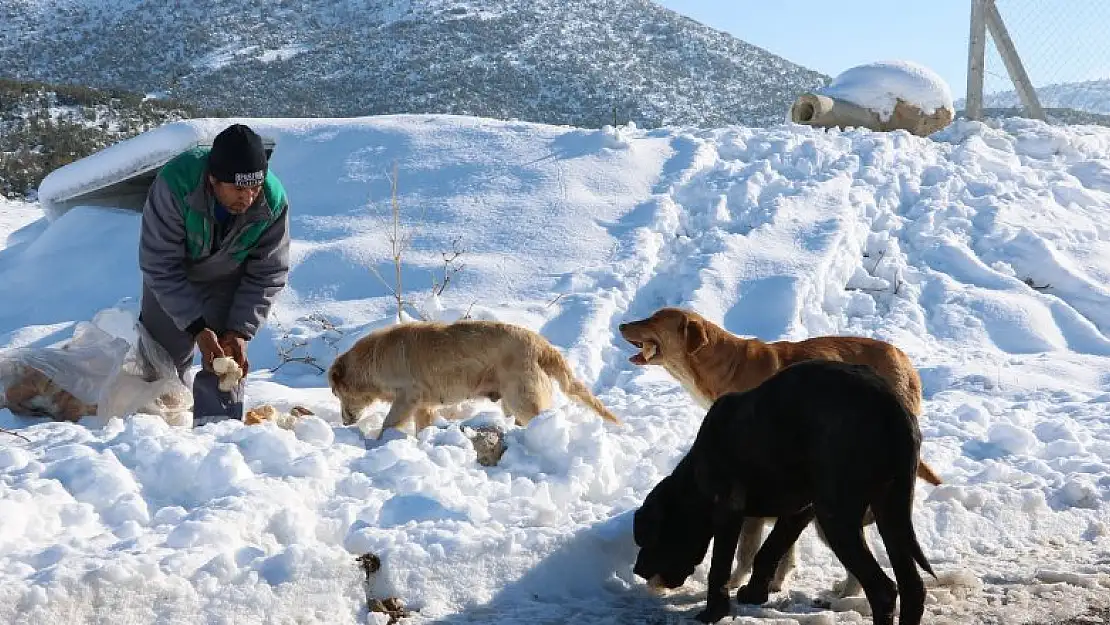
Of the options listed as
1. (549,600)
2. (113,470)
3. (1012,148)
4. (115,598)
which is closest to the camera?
(115,598)

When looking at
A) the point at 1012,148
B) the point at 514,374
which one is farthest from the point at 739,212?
the point at 514,374

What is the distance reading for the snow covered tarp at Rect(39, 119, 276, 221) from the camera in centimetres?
1128

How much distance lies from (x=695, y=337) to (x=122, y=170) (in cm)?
791

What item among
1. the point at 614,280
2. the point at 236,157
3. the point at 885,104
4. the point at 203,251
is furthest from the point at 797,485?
the point at 885,104

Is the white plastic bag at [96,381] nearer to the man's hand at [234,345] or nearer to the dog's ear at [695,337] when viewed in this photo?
the man's hand at [234,345]

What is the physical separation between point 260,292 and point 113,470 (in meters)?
1.80

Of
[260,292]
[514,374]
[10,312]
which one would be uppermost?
[260,292]

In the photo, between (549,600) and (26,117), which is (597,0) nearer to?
(26,117)

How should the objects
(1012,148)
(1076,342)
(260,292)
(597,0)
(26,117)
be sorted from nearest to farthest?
(260,292) → (1076,342) → (1012,148) → (26,117) → (597,0)

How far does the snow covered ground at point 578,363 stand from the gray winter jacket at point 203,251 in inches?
34.1

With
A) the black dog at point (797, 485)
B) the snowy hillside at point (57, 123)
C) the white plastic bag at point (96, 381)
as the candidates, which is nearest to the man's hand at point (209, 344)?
the white plastic bag at point (96, 381)

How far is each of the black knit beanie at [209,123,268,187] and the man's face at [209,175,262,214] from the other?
48 millimetres

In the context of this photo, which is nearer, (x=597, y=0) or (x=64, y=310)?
(x=64, y=310)

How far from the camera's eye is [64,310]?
1073 centimetres
